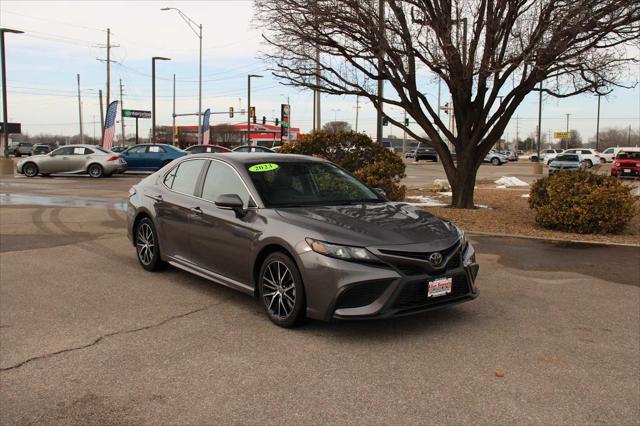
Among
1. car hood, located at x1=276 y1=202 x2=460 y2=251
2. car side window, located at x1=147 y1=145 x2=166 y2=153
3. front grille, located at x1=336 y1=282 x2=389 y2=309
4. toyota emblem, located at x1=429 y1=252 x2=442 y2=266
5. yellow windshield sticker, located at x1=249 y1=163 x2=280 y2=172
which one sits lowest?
front grille, located at x1=336 y1=282 x2=389 y2=309

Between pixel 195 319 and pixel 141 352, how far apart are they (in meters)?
0.86

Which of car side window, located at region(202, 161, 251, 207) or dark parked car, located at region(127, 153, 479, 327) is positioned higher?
car side window, located at region(202, 161, 251, 207)

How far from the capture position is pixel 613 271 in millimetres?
7398

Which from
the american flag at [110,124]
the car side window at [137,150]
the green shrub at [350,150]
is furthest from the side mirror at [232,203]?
the american flag at [110,124]

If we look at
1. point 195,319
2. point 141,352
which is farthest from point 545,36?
point 141,352

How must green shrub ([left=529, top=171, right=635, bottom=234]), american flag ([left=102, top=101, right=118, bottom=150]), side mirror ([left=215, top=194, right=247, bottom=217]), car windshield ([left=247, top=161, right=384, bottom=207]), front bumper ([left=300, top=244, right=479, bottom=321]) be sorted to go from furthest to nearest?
american flag ([left=102, top=101, right=118, bottom=150]) → green shrub ([left=529, top=171, right=635, bottom=234]) → car windshield ([left=247, top=161, right=384, bottom=207]) → side mirror ([left=215, top=194, right=247, bottom=217]) → front bumper ([left=300, top=244, right=479, bottom=321])

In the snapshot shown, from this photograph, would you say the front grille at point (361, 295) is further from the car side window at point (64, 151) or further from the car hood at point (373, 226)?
the car side window at point (64, 151)

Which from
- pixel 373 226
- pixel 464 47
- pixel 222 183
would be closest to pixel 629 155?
pixel 464 47

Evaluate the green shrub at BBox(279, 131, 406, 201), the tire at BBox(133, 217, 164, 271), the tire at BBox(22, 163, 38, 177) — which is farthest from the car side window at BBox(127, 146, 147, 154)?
the tire at BBox(133, 217, 164, 271)

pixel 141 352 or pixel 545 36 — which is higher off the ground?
pixel 545 36

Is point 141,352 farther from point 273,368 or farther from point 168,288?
point 168,288

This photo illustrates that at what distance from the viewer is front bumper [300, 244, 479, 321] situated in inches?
173

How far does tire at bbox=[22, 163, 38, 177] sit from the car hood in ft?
78.7

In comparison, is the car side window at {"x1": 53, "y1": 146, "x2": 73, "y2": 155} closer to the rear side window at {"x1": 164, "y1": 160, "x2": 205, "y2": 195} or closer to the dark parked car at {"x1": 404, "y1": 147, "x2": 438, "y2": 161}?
the rear side window at {"x1": 164, "y1": 160, "x2": 205, "y2": 195}
